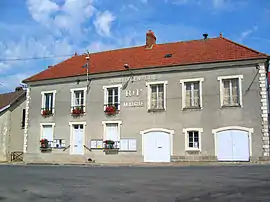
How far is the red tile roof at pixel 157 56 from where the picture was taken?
21.8 m

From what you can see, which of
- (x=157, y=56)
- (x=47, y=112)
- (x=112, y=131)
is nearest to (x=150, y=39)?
(x=157, y=56)

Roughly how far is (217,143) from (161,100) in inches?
179

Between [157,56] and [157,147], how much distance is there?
638 cm

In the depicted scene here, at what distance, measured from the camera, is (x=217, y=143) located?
68.0ft

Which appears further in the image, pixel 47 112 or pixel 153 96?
pixel 47 112

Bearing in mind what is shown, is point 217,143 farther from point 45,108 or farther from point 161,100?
point 45,108

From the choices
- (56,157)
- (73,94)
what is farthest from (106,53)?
(56,157)

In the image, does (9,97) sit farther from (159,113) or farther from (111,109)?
(159,113)

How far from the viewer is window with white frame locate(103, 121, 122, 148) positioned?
A: 23656 millimetres

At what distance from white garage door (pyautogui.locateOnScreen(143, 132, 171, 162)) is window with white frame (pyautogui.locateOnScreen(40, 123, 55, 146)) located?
744 centimetres

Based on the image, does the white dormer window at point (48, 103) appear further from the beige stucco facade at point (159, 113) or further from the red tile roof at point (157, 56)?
the red tile roof at point (157, 56)

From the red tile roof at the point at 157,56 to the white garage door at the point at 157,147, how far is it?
179 inches

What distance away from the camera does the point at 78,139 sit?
82.1 feet

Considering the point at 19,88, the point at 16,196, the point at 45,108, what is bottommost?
the point at 16,196
